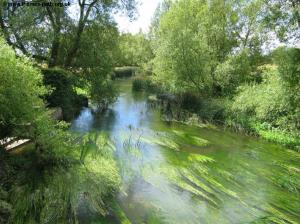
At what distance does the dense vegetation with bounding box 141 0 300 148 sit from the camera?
48.0ft

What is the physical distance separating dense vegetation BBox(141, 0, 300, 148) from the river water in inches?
67.0

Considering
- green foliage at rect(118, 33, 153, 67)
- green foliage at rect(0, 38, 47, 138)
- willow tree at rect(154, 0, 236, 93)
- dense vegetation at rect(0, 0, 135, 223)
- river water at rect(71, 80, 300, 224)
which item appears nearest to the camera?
dense vegetation at rect(0, 0, 135, 223)

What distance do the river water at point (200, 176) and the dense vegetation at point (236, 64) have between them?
1701mm

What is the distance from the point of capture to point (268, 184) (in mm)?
8984

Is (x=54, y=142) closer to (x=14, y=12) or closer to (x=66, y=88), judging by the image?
(x=66, y=88)

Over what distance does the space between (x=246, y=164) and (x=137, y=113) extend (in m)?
9.80

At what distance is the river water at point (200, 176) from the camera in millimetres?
6859

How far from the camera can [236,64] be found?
2075 cm

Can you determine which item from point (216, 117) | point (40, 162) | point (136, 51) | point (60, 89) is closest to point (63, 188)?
point (40, 162)

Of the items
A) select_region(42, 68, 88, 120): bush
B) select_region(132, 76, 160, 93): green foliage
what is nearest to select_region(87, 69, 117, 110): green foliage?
select_region(42, 68, 88, 120): bush

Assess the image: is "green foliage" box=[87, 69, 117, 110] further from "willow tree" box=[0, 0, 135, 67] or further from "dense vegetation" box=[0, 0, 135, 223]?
"dense vegetation" box=[0, 0, 135, 223]

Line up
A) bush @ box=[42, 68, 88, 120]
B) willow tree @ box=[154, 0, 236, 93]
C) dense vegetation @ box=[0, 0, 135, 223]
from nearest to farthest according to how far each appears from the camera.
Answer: dense vegetation @ box=[0, 0, 135, 223]
bush @ box=[42, 68, 88, 120]
willow tree @ box=[154, 0, 236, 93]

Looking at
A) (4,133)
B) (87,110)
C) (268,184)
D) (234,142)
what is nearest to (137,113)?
(87,110)

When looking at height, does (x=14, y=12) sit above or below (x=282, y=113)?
above
